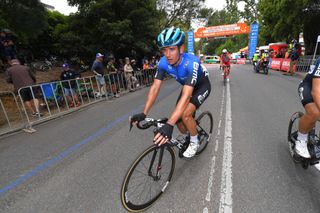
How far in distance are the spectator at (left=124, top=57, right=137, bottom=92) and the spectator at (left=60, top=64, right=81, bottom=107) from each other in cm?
330

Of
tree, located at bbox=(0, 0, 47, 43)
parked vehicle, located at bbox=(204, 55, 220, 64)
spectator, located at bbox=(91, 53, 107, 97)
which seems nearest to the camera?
tree, located at bbox=(0, 0, 47, 43)

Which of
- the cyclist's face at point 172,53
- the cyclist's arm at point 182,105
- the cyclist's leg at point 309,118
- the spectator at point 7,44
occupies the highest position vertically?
the spectator at point 7,44

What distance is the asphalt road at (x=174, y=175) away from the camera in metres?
2.43

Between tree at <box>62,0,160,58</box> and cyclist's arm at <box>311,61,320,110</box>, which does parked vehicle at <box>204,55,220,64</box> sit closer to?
tree at <box>62,0,160,58</box>

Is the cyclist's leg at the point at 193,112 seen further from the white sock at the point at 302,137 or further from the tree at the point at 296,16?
the tree at the point at 296,16

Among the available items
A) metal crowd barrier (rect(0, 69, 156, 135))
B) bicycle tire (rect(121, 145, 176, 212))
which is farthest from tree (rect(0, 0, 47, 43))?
bicycle tire (rect(121, 145, 176, 212))

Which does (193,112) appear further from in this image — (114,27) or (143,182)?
(114,27)

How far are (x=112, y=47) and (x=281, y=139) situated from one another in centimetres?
1260

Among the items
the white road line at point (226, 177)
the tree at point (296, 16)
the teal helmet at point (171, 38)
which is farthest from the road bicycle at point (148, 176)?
the tree at point (296, 16)

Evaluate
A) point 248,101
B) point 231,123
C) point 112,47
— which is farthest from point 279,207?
point 112,47

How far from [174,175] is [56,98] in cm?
614

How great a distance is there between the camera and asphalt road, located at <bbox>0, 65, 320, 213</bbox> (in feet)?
7.98

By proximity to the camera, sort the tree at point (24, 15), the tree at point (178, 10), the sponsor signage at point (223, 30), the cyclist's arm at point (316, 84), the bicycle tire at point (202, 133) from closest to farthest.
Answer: the cyclist's arm at point (316, 84) → the bicycle tire at point (202, 133) → the tree at point (24, 15) → the tree at point (178, 10) → the sponsor signage at point (223, 30)

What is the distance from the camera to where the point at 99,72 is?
8.71 m
